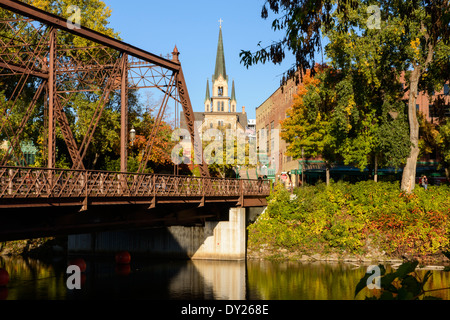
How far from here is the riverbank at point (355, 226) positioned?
3453 cm

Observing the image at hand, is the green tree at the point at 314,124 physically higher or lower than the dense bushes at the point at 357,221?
higher

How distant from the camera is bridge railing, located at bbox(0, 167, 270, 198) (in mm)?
18375

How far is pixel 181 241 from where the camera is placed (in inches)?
1480

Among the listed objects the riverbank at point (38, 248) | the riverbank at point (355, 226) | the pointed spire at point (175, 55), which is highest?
the pointed spire at point (175, 55)

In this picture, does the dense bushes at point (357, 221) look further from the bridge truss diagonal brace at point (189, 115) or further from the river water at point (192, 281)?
the bridge truss diagonal brace at point (189, 115)

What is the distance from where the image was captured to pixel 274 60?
428 inches

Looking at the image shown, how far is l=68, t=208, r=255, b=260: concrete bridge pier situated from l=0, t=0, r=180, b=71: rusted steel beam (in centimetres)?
1232

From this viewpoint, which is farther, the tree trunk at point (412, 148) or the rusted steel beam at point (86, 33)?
the tree trunk at point (412, 148)

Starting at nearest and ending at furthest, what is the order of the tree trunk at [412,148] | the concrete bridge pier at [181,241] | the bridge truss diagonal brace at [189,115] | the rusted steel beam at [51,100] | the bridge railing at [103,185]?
the bridge railing at [103,185]
the rusted steel beam at [51,100]
the bridge truss diagonal brace at [189,115]
the concrete bridge pier at [181,241]
the tree trunk at [412,148]

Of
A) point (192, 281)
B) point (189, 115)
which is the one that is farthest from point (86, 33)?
point (192, 281)

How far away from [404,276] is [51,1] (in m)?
45.0

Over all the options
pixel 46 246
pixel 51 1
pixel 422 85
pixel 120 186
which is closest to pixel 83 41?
pixel 51 1

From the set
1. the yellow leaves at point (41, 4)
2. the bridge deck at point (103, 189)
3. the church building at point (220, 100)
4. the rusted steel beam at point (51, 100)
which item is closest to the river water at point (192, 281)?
the bridge deck at point (103, 189)

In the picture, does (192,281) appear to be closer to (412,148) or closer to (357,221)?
(357,221)
